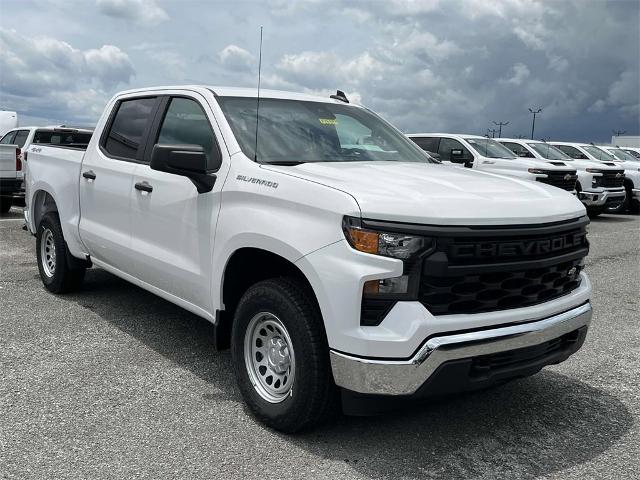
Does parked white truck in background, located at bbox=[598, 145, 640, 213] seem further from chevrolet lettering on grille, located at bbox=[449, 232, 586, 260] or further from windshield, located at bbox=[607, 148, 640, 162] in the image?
chevrolet lettering on grille, located at bbox=[449, 232, 586, 260]

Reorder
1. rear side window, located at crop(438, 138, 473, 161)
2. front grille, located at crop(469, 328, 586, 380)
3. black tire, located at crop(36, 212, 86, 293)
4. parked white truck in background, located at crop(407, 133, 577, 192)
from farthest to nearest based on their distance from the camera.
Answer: rear side window, located at crop(438, 138, 473, 161)
parked white truck in background, located at crop(407, 133, 577, 192)
black tire, located at crop(36, 212, 86, 293)
front grille, located at crop(469, 328, 586, 380)

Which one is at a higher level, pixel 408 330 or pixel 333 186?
pixel 333 186

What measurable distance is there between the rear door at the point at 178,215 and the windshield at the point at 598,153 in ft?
Result: 55.8

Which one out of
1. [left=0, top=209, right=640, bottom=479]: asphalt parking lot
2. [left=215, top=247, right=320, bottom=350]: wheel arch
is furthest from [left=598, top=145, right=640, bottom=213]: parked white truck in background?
[left=215, top=247, right=320, bottom=350]: wheel arch

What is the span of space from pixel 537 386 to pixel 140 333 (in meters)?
3.06

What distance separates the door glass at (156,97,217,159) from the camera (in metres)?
4.18

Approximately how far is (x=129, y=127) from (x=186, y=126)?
2.99 feet

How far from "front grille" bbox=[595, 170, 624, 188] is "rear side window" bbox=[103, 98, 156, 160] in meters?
13.0

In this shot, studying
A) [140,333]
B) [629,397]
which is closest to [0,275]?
[140,333]

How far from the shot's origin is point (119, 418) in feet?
11.9

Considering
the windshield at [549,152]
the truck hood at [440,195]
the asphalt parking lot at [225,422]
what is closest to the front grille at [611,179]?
the windshield at [549,152]

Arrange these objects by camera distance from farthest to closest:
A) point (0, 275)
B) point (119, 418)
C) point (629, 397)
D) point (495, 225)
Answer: point (0, 275)
point (629, 397)
point (119, 418)
point (495, 225)

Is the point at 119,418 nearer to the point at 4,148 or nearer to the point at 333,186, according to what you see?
the point at 333,186

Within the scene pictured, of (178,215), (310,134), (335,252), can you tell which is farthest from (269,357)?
(310,134)
